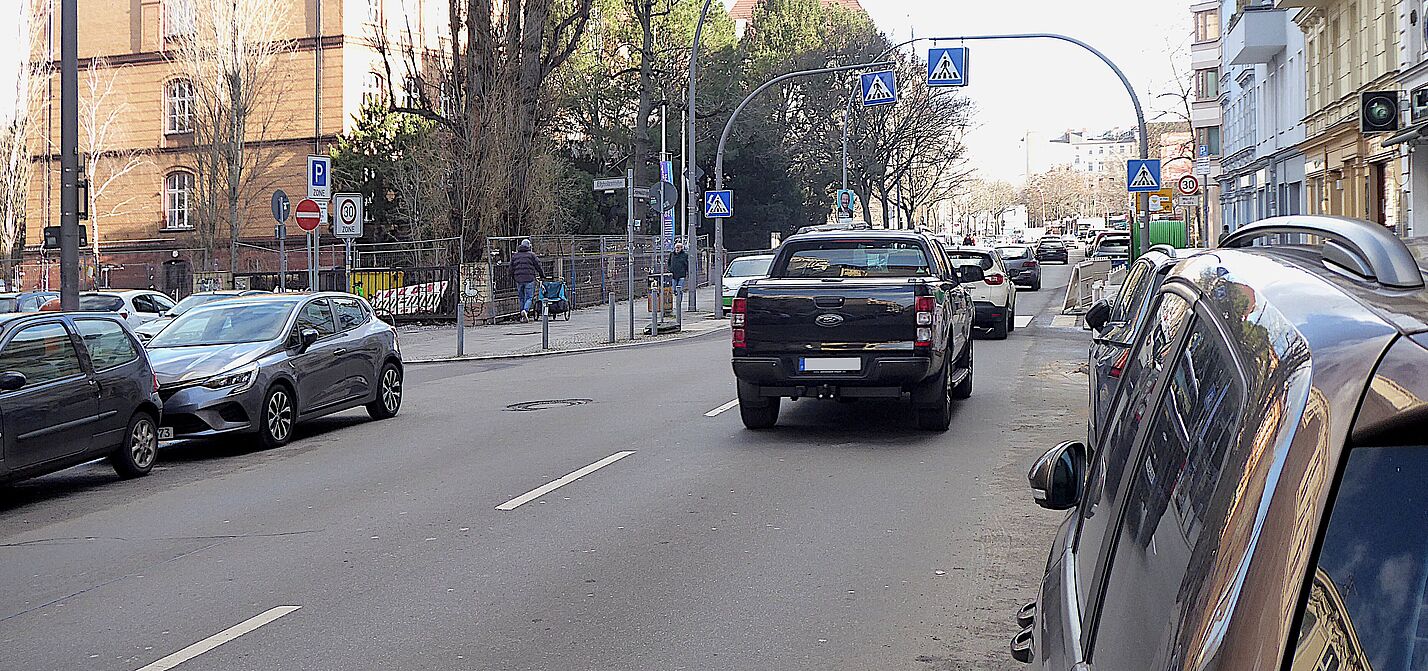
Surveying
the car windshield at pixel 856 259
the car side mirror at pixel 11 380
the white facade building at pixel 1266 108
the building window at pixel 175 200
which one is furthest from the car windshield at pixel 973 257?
the building window at pixel 175 200

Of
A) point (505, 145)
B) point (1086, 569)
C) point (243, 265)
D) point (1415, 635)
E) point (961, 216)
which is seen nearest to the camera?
point (1415, 635)

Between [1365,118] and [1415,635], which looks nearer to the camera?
[1415,635]

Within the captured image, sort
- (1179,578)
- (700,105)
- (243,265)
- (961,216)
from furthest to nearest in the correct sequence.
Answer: (961,216) → (700,105) → (243,265) → (1179,578)

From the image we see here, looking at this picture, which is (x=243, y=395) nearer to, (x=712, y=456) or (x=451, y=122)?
(x=712, y=456)

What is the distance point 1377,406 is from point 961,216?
140 m

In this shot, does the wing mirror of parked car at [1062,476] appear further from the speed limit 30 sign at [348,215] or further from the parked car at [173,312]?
the speed limit 30 sign at [348,215]

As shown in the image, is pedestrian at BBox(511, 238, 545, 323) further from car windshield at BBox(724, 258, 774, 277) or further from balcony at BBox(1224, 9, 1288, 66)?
balcony at BBox(1224, 9, 1288, 66)

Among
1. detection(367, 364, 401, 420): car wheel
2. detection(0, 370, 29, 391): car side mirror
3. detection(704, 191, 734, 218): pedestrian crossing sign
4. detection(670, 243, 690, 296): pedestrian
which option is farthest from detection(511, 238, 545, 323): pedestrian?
detection(0, 370, 29, 391): car side mirror

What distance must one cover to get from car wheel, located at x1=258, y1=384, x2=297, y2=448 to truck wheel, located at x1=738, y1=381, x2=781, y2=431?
4370mm

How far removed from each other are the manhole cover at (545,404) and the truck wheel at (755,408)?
3.35 metres

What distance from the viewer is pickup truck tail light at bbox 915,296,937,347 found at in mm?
12180

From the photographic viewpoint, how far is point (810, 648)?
19.7 feet

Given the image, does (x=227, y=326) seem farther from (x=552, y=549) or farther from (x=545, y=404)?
(x=552, y=549)

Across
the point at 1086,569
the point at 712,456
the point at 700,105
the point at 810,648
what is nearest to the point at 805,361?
the point at 712,456
